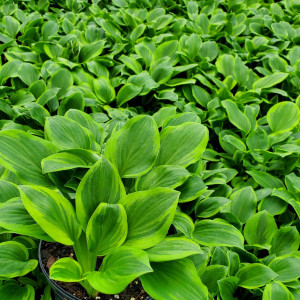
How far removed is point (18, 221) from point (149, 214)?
38 cm

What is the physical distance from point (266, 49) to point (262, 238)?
1.58 meters

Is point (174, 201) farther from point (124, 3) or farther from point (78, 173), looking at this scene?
point (124, 3)

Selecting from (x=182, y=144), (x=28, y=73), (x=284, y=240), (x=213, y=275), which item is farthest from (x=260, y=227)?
(x=28, y=73)

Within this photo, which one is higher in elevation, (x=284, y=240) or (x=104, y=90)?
(x=104, y=90)

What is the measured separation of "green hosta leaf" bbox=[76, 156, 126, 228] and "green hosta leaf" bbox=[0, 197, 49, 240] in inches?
5.2

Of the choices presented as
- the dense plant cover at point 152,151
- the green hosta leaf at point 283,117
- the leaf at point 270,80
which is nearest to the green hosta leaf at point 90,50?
the dense plant cover at point 152,151

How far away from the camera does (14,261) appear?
114 cm

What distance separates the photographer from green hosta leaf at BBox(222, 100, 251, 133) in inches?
74.1

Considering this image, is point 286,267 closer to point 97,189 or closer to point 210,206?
point 210,206

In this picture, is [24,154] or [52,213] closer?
[52,213]

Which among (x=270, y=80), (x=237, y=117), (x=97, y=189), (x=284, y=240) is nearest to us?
(x=97, y=189)

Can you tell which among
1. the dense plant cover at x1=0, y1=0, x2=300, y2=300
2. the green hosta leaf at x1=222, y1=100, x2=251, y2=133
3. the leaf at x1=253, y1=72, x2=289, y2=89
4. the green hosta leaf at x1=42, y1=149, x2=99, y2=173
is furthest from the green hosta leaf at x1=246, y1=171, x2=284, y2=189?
the green hosta leaf at x1=42, y1=149, x2=99, y2=173

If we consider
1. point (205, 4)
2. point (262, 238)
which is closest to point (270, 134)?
point (262, 238)

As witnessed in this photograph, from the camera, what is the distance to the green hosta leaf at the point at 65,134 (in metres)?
1.27
